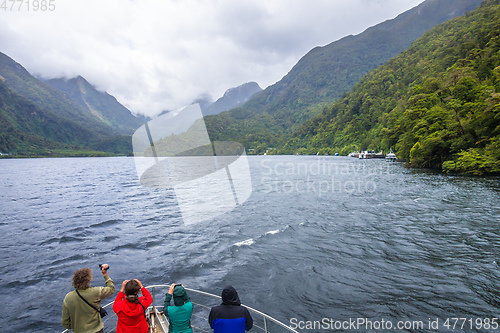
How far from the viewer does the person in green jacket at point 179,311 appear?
15.7 ft

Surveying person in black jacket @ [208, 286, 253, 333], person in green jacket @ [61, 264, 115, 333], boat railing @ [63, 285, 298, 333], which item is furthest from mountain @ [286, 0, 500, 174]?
person in green jacket @ [61, 264, 115, 333]

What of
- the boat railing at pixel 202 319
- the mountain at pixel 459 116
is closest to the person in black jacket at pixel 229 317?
the boat railing at pixel 202 319

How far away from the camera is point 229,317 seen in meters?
4.67

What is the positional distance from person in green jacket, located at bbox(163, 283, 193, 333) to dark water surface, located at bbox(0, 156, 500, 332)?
4836mm

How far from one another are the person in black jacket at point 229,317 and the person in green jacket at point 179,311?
538 millimetres

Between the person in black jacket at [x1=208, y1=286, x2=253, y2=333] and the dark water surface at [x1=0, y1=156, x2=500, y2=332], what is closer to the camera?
the person in black jacket at [x1=208, y1=286, x2=253, y2=333]

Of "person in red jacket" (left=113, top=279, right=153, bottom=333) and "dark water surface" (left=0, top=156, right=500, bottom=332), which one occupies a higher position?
"person in red jacket" (left=113, top=279, right=153, bottom=333)

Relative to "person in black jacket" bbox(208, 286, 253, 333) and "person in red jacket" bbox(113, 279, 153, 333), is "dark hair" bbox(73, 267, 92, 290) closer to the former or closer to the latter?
"person in red jacket" bbox(113, 279, 153, 333)

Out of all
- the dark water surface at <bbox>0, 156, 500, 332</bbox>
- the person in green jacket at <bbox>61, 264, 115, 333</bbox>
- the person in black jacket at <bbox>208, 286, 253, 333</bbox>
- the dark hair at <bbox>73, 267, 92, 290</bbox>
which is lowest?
the dark water surface at <bbox>0, 156, 500, 332</bbox>

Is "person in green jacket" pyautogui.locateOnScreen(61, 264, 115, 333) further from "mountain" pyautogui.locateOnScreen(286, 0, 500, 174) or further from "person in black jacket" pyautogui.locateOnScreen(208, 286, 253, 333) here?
"mountain" pyautogui.locateOnScreen(286, 0, 500, 174)

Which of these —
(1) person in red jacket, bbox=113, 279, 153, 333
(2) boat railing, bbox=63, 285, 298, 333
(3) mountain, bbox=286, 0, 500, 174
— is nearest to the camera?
(1) person in red jacket, bbox=113, 279, 153, 333

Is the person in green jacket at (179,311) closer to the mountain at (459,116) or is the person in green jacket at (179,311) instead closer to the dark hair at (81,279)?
the dark hair at (81,279)

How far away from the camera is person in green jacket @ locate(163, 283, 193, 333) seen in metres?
4.79

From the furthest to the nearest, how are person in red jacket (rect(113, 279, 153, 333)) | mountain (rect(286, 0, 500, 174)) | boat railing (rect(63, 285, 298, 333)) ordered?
mountain (rect(286, 0, 500, 174)) → boat railing (rect(63, 285, 298, 333)) → person in red jacket (rect(113, 279, 153, 333))
